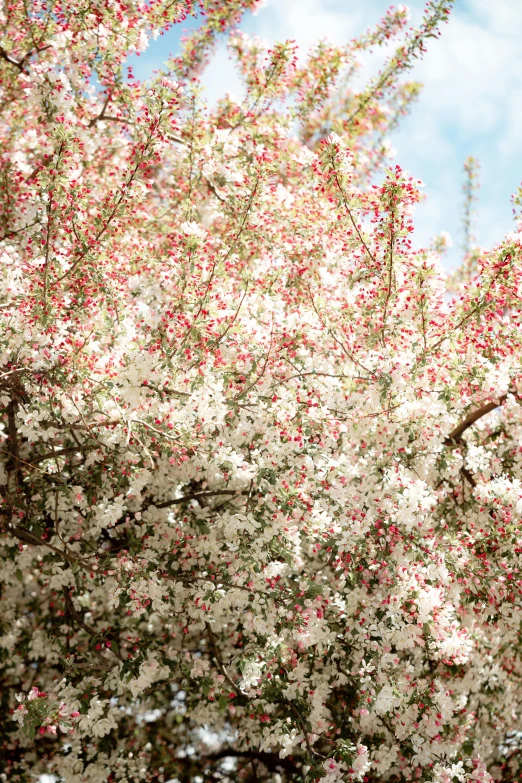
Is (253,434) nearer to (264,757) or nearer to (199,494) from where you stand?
(199,494)

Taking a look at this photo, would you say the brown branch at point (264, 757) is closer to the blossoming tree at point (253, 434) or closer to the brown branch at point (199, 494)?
the blossoming tree at point (253, 434)

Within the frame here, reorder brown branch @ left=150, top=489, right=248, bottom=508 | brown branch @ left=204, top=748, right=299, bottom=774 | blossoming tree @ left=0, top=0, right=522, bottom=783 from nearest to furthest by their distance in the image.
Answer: blossoming tree @ left=0, top=0, right=522, bottom=783 → brown branch @ left=150, top=489, right=248, bottom=508 → brown branch @ left=204, top=748, right=299, bottom=774

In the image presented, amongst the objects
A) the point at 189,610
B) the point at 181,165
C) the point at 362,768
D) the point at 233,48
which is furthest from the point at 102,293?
the point at 233,48

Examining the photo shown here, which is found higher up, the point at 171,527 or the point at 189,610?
the point at 171,527

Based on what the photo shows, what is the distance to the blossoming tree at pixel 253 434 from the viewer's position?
443cm

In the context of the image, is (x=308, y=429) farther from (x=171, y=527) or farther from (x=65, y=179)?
(x=65, y=179)

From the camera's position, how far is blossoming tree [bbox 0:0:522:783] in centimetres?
443

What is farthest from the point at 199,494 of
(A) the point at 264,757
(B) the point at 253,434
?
(A) the point at 264,757

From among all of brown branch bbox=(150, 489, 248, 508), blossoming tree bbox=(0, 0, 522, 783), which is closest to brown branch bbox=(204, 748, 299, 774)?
blossoming tree bbox=(0, 0, 522, 783)

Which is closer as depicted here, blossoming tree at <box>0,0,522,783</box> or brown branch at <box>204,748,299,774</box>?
blossoming tree at <box>0,0,522,783</box>

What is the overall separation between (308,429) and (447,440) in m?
1.84

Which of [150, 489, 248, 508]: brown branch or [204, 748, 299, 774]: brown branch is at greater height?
[150, 489, 248, 508]: brown branch

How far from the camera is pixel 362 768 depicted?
4531 mm

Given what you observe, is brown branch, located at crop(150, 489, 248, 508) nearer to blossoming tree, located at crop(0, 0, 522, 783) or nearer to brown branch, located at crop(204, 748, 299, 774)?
blossoming tree, located at crop(0, 0, 522, 783)
